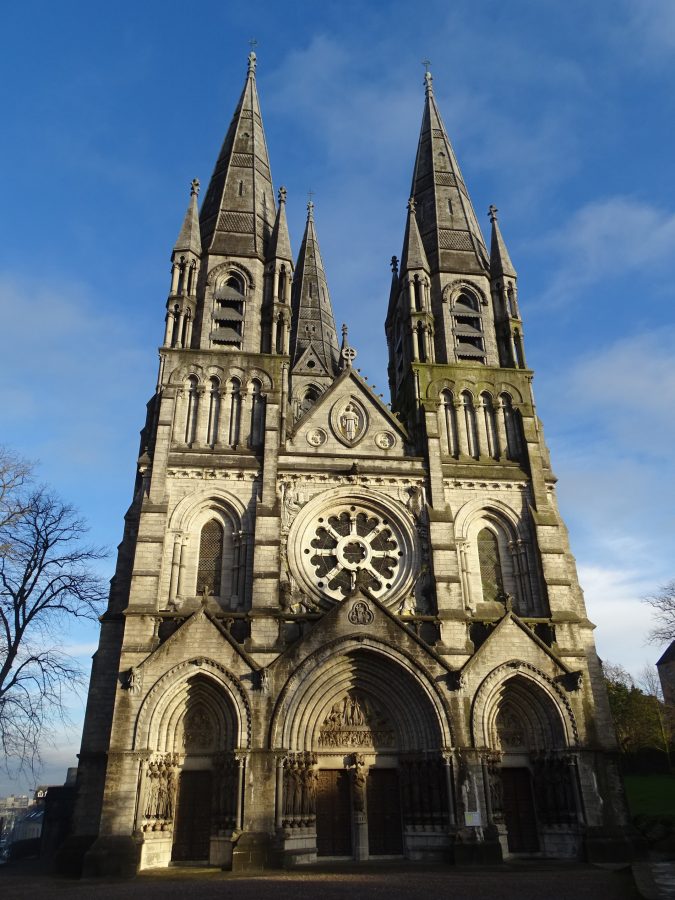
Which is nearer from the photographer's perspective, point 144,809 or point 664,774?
point 144,809

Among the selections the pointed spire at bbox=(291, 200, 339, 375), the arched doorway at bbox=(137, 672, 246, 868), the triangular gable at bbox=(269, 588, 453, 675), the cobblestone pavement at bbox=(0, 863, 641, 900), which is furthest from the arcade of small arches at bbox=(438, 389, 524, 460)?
the pointed spire at bbox=(291, 200, 339, 375)

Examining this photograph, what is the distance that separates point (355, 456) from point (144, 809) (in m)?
12.4

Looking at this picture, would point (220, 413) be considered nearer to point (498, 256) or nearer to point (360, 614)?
point (360, 614)

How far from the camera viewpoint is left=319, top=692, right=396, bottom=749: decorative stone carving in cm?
2033

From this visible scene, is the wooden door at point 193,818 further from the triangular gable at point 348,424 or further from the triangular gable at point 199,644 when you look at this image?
the triangular gable at point 348,424

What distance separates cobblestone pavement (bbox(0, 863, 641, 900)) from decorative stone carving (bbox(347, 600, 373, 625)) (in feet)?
19.9

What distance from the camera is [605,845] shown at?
59.9 feet

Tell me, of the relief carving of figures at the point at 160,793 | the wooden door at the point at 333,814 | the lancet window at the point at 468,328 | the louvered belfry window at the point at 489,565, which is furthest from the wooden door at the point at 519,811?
the lancet window at the point at 468,328

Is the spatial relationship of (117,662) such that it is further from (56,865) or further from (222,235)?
(222,235)

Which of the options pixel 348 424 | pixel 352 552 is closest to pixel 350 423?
pixel 348 424

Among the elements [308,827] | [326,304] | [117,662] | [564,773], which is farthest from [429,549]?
[326,304]

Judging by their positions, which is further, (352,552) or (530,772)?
(352,552)

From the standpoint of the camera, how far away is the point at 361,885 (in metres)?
13.6

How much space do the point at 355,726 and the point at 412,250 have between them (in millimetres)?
18630
